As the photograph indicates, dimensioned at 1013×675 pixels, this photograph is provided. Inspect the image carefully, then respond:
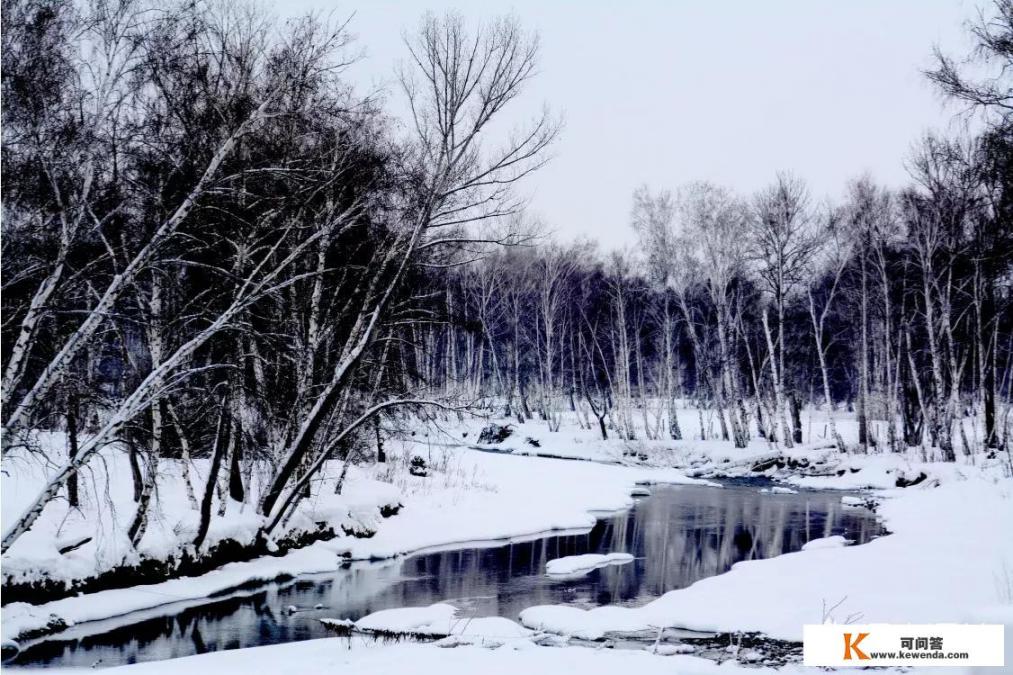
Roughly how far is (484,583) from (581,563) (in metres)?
2.13

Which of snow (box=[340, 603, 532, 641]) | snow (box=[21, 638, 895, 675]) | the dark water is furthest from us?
the dark water

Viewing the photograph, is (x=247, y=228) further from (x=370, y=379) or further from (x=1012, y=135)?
(x=1012, y=135)

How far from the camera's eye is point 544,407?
42031 mm

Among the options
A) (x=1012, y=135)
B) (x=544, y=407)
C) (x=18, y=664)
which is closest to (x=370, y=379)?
(x=18, y=664)

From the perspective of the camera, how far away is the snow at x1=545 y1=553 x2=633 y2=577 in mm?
13680

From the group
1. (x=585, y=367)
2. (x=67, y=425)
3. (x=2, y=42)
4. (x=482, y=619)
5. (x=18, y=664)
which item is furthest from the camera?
(x=585, y=367)

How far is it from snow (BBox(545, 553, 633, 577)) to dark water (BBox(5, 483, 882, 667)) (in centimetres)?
26

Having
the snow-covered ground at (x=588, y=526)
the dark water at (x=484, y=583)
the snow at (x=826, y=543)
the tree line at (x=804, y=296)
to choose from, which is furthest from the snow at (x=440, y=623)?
the snow at (x=826, y=543)

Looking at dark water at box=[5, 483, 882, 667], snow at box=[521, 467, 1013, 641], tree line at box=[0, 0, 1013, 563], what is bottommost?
dark water at box=[5, 483, 882, 667]

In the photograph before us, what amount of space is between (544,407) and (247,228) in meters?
31.0

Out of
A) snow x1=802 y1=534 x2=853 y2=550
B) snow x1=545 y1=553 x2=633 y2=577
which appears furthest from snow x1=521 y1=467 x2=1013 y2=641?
snow x1=545 y1=553 x2=633 y2=577

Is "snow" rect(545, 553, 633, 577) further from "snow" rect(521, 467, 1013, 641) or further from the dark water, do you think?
"snow" rect(521, 467, 1013, 641)

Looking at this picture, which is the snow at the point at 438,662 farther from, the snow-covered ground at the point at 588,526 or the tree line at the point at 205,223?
the tree line at the point at 205,223

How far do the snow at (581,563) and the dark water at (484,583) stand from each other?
26 centimetres
